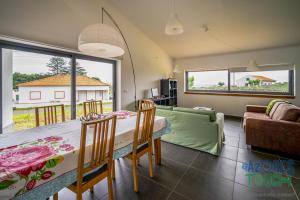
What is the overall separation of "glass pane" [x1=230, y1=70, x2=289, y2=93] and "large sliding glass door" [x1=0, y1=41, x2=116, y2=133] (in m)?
4.76

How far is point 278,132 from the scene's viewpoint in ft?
8.16

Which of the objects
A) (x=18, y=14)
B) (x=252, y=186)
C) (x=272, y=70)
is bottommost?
(x=252, y=186)

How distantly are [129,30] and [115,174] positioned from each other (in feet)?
12.7

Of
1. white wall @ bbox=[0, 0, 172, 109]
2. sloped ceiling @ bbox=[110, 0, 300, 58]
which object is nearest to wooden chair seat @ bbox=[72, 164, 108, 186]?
white wall @ bbox=[0, 0, 172, 109]

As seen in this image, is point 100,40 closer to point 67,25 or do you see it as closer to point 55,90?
point 67,25

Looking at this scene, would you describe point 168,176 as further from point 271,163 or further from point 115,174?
point 271,163

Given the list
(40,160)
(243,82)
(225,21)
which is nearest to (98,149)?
(40,160)

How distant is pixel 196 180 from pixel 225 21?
371 centimetres

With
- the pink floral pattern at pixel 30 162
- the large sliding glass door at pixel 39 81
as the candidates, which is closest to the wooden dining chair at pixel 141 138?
the pink floral pattern at pixel 30 162

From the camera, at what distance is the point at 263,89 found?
503 centimetres

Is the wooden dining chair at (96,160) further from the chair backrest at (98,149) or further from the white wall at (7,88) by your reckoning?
the white wall at (7,88)

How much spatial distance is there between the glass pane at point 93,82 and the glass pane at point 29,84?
270mm

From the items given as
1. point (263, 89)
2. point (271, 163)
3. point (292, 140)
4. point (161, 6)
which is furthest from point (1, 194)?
point (263, 89)

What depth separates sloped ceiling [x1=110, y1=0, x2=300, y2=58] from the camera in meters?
3.17
